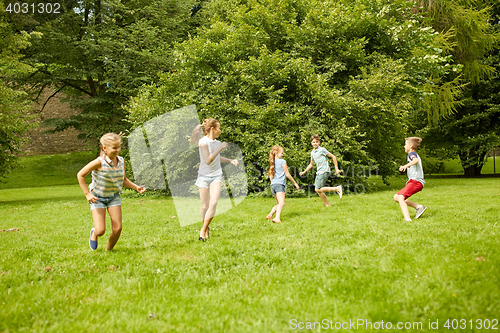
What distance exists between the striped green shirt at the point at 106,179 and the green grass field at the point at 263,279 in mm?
1009

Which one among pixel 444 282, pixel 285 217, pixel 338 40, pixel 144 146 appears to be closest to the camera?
pixel 444 282

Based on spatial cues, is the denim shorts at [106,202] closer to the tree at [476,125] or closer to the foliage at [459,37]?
the foliage at [459,37]

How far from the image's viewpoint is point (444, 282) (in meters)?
3.55

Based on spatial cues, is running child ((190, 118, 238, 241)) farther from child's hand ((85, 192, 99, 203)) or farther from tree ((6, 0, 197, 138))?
tree ((6, 0, 197, 138))

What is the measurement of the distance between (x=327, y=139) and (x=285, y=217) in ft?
21.1

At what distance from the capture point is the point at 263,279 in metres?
4.03

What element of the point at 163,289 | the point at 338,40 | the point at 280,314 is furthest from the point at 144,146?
the point at 280,314

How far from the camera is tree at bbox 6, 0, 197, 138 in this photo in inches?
984

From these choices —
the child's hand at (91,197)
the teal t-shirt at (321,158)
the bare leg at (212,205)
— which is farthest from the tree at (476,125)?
the child's hand at (91,197)

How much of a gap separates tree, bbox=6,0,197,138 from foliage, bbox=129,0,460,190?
9383mm

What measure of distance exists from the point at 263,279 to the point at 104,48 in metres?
25.5

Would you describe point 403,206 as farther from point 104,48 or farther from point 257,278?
point 104,48

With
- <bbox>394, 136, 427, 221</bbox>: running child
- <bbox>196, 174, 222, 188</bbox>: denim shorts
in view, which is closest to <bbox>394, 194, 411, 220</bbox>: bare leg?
<bbox>394, 136, 427, 221</bbox>: running child

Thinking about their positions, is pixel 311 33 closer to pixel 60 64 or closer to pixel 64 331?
pixel 64 331
